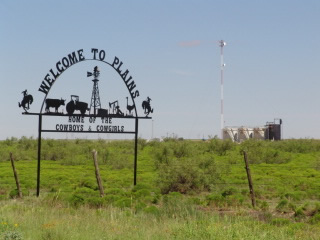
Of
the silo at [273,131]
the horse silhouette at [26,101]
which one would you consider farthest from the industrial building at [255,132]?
the horse silhouette at [26,101]

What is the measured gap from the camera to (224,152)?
56281 mm

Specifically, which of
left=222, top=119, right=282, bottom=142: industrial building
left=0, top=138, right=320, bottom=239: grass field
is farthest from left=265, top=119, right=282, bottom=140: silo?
left=0, top=138, right=320, bottom=239: grass field

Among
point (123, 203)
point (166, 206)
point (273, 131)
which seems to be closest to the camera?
point (166, 206)

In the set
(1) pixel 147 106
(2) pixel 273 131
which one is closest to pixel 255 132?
(2) pixel 273 131

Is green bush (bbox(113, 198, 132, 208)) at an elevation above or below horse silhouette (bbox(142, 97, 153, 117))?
below

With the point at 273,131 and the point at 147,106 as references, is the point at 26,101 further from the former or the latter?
the point at 273,131

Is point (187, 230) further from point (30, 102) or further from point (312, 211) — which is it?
point (30, 102)

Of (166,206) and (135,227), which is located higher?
(166,206)

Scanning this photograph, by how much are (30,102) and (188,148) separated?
26958mm

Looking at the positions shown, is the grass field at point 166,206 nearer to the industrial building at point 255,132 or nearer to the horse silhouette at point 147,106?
the horse silhouette at point 147,106

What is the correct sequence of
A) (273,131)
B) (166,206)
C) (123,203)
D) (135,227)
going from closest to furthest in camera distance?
(135,227)
(166,206)
(123,203)
(273,131)

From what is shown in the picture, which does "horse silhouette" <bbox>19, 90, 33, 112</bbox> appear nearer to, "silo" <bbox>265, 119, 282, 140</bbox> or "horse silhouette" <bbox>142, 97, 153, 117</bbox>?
"horse silhouette" <bbox>142, 97, 153, 117</bbox>

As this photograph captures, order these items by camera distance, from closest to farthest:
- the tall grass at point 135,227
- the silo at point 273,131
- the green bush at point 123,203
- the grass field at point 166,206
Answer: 1. the tall grass at point 135,227
2. the grass field at point 166,206
3. the green bush at point 123,203
4. the silo at point 273,131

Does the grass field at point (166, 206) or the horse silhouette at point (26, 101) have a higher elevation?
the horse silhouette at point (26, 101)
